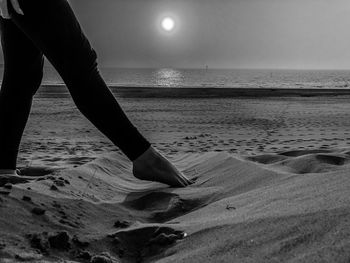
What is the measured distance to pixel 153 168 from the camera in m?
2.42

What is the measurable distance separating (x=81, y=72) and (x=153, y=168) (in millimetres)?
658

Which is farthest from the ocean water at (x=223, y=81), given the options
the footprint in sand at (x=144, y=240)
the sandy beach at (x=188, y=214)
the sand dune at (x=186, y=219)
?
the footprint in sand at (x=144, y=240)

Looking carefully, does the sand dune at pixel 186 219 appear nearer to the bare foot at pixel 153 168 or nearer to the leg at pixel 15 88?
the bare foot at pixel 153 168

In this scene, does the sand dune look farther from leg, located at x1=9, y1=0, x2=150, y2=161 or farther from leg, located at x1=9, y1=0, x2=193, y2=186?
leg, located at x1=9, y1=0, x2=150, y2=161

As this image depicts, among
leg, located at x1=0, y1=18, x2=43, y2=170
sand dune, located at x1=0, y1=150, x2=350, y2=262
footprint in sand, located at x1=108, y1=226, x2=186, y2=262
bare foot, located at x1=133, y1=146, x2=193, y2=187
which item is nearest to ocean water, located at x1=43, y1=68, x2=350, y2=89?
leg, located at x1=0, y1=18, x2=43, y2=170

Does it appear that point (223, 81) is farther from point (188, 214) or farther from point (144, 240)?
point (144, 240)

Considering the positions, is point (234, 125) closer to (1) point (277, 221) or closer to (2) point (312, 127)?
(2) point (312, 127)

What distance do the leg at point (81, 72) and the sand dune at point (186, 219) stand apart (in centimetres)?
21

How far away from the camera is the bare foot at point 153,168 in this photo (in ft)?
7.87

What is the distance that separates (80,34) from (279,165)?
153cm

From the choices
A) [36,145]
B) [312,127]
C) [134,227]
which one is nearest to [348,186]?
[134,227]

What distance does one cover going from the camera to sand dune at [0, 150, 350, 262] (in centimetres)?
118

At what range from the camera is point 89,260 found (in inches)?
54.6

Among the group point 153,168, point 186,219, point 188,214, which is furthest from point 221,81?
point 186,219
